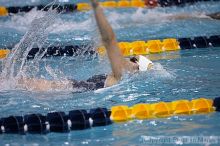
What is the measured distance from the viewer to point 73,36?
23.6 ft

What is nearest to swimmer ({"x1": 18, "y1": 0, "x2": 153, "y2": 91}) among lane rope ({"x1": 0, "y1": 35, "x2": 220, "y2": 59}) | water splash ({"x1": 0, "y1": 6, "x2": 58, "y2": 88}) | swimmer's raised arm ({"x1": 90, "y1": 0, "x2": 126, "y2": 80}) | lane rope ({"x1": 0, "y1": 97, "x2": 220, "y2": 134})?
swimmer's raised arm ({"x1": 90, "y1": 0, "x2": 126, "y2": 80})

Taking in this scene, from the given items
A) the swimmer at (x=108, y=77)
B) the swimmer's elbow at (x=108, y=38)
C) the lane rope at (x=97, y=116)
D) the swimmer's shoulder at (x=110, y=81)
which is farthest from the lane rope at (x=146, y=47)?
the lane rope at (x=97, y=116)

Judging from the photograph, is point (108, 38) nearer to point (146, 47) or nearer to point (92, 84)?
point (92, 84)

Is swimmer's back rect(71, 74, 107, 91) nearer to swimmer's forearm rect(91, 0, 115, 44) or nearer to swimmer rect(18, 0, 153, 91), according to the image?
swimmer rect(18, 0, 153, 91)

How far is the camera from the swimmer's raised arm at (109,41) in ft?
12.6

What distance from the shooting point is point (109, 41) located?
4.05 m

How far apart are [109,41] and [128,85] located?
70 centimetres

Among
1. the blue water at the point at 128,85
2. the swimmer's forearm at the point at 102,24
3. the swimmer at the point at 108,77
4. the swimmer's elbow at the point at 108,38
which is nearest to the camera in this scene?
the blue water at the point at 128,85

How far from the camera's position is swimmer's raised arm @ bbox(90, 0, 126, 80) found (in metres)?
3.85

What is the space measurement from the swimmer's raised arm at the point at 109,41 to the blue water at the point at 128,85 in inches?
7.3

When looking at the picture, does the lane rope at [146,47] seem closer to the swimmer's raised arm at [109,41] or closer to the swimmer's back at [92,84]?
the swimmer's back at [92,84]

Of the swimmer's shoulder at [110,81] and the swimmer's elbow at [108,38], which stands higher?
the swimmer's elbow at [108,38]

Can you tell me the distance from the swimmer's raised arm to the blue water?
0.19 m

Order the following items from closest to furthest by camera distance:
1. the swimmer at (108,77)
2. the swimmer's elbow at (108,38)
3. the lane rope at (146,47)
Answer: the swimmer's elbow at (108,38)
the swimmer at (108,77)
the lane rope at (146,47)
